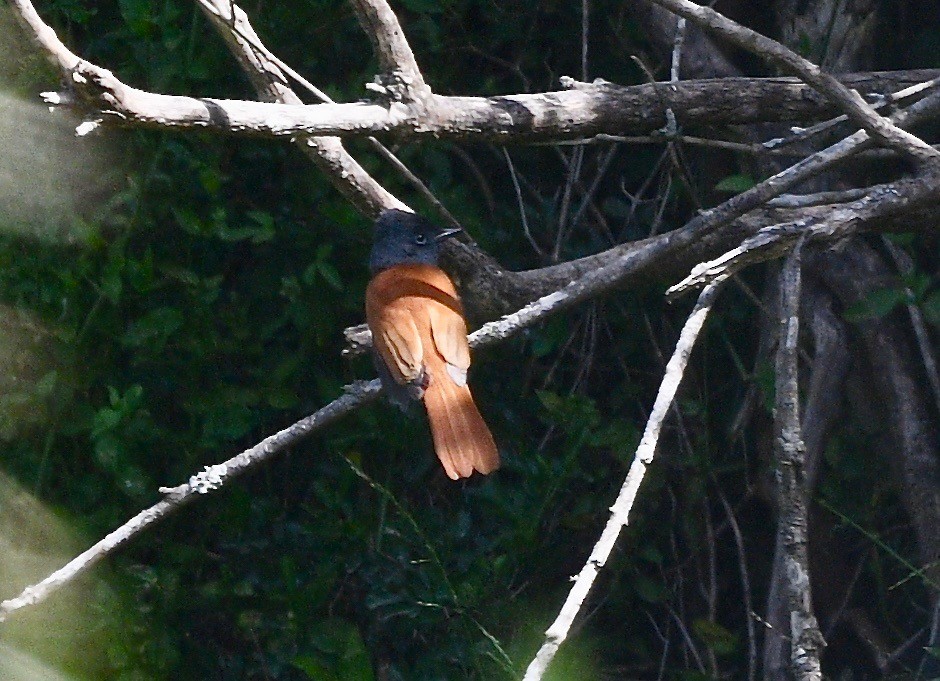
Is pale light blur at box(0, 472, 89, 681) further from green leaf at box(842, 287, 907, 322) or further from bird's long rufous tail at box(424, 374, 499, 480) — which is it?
green leaf at box(842, 287, 907, 322)

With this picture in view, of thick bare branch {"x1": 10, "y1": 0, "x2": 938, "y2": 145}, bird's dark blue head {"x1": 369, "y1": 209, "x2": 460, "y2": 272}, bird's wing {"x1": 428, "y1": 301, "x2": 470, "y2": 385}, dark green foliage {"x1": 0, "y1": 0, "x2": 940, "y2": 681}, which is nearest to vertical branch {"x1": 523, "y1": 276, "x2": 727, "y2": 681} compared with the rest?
thick bare branch {"x1": 10, "y1": 0, "x2": 938, "y2": 145}

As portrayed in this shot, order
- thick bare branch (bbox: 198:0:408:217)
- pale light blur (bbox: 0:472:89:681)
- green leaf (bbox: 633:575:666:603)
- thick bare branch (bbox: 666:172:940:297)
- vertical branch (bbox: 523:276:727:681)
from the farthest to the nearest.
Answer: green leaf (bbox: 633:575:666:603) < pale light blur (bbox: 0:472:89:681) < thick bare branch (bbox: 198:0:408:217) < thick bare branch (bbox: 666:172:940:297) < vertical branch (bbox: 523:276:727:681)

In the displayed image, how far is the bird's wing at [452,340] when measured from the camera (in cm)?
334

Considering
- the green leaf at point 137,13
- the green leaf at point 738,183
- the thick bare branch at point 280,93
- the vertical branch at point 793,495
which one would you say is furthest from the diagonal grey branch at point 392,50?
the green leaf at point 137,13

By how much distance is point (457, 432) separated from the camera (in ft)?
10.4

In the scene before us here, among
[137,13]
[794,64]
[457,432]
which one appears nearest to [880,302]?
[794,64]

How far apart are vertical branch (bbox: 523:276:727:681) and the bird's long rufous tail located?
36.6 inches

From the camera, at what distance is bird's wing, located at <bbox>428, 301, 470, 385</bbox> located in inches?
131

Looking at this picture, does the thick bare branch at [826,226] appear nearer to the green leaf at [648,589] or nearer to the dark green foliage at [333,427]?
the dark green foliage at [333,427]

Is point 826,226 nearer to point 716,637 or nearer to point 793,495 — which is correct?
point 793,495

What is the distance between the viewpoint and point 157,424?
3.79 meters

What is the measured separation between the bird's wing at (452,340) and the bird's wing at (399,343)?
5 centimetres

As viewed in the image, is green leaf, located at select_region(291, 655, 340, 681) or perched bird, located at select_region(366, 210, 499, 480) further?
green leaf, located at select_region(291, 655, 340, 681)

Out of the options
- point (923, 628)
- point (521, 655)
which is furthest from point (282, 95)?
point (923, 628)
